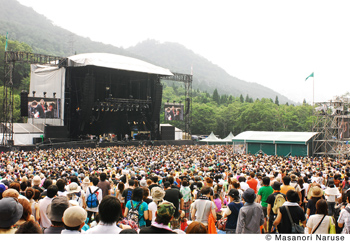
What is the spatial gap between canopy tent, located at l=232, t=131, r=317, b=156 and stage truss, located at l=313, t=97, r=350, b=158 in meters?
0.96

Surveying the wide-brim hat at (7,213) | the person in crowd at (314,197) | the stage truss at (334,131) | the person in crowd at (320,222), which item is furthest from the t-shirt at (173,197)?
the stage truss at (334,131)

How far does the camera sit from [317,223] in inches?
174

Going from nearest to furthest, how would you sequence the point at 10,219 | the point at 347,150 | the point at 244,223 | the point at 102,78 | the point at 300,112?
1. the point at 10,219
2. the point at 244,223
3. the point at 347,150
4. the point at 102,78
5. the point at 300,112

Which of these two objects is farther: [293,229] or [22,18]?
[22,18]

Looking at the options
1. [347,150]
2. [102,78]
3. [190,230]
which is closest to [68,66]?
[102,78]

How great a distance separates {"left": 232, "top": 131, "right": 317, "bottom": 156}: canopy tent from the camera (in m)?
28.4

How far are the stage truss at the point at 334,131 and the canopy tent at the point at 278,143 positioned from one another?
0.96 m

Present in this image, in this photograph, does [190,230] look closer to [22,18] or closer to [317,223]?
[317,223]

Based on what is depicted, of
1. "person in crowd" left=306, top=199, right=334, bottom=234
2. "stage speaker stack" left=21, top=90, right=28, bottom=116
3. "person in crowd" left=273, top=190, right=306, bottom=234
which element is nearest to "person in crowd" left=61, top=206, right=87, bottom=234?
"person in crowd" left=273, top=190, right=306, bottom=234

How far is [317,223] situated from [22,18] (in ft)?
725

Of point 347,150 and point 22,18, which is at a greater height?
point 22,18

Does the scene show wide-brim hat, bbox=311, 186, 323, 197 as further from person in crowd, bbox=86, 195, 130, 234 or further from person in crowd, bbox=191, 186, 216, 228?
person in crowd, bbox=86, 195, 130, 234

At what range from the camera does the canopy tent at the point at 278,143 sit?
28438 mm

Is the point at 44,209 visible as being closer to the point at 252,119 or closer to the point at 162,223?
the point at 162,223
